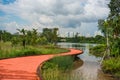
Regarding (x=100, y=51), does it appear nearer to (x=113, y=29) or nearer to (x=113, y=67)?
(x=113, y=29)

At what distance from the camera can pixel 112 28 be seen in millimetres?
22953

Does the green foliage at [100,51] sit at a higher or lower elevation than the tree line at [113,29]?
lower

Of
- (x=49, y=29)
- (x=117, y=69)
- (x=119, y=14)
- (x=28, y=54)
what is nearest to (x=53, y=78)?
(x=117, y=69)

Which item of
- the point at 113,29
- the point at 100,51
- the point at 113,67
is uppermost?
the point at 113,29

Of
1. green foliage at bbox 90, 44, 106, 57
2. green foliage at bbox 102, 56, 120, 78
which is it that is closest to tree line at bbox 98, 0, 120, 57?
green foliage at bbox 102, 56, 120, 78

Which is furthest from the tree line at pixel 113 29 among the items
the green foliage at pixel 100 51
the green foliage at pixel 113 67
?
the green foliage at pixel 100 51

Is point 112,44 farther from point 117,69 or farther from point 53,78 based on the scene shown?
point 53,78

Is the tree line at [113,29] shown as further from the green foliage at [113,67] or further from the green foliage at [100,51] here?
the green foliage at [100,51]

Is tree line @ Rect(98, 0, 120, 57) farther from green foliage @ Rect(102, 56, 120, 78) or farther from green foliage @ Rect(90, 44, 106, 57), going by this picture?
green foliage @ Rect(90, 44, 106, 57)

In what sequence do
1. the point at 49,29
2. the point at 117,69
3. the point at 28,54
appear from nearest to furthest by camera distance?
the point at 117,69
the point at 28,54
the point at 49,29

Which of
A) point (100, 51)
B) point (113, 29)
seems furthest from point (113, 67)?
point (100, 51)

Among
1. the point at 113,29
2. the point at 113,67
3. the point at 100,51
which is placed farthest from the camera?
the point at 100,51

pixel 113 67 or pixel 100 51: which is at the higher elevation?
pixel 113 67

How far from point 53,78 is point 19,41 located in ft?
79.4
